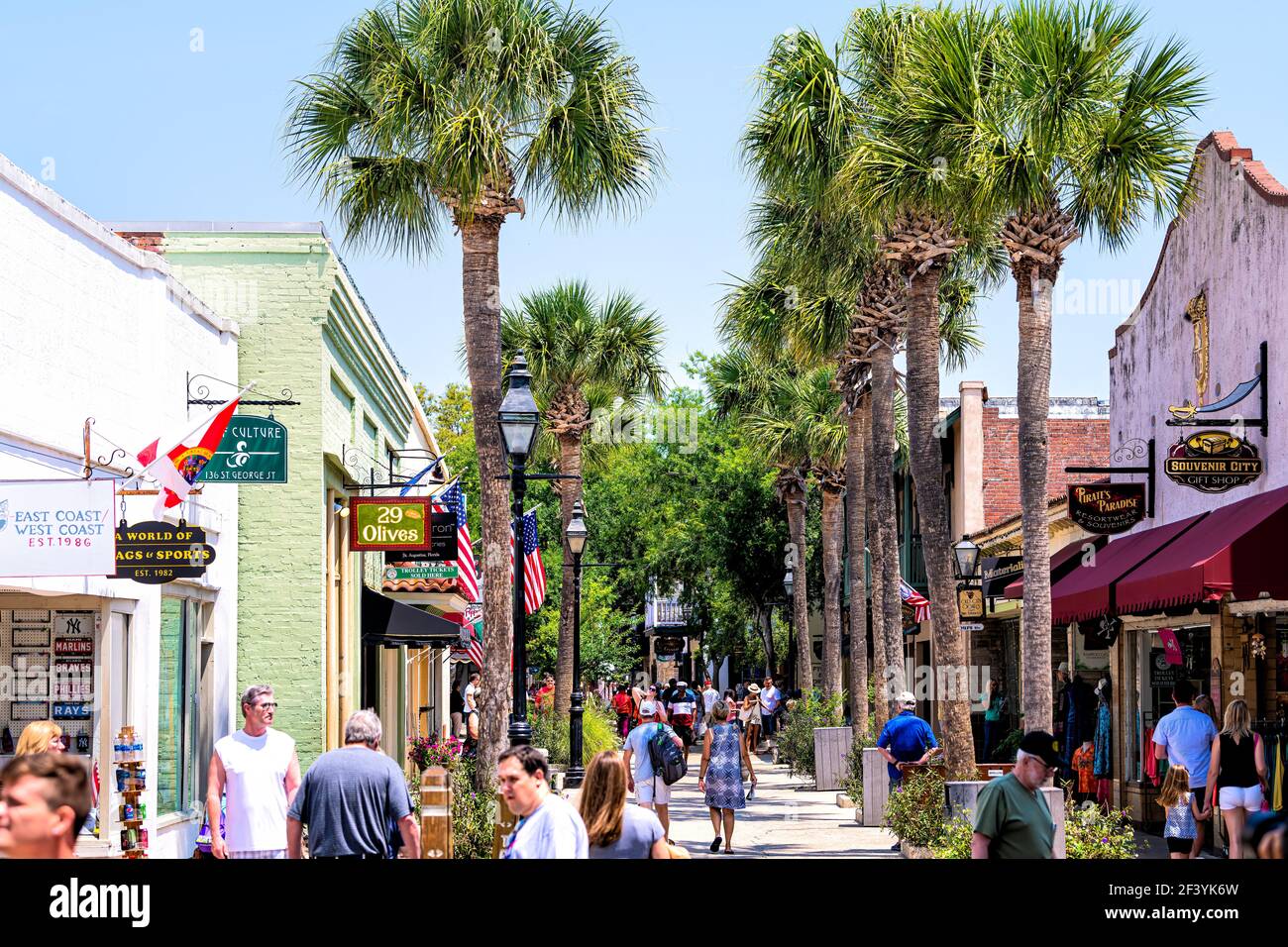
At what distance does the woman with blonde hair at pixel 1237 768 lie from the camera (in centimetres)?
1519

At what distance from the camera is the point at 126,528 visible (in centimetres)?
1422

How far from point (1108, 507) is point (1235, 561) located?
5.81 metres

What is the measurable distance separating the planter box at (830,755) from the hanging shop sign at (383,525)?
11.2 m

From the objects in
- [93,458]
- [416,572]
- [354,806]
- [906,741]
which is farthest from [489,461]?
[416,572]

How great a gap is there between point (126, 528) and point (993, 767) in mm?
9472

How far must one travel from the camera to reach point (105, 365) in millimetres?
15523

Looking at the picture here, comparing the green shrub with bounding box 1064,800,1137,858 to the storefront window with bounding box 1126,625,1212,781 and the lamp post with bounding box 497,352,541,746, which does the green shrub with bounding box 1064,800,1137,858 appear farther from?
the storefront window with bounding box 1126,625,1212,781

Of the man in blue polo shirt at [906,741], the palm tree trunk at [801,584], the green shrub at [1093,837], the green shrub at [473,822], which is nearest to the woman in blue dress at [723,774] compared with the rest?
the man in blue polo shirt at [906,741]

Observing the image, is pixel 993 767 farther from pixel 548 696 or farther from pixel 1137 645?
pixel 548 696

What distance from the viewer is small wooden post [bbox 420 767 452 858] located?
13.5 m

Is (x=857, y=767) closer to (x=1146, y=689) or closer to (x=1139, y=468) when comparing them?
(x=1146, y=689)

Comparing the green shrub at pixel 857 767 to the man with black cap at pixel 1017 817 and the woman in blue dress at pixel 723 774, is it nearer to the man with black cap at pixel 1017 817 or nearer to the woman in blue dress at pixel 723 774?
the woman in blue dress at pixel 723 774
